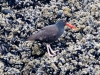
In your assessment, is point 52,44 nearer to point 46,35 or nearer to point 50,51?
point 50,51

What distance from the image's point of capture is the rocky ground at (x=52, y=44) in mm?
7086

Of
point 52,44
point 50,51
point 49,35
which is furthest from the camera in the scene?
point 52,44

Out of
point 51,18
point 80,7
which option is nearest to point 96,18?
point 80,7

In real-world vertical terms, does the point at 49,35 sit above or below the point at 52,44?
above

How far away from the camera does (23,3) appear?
8891 millimetres

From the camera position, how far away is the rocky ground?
7.09 metres

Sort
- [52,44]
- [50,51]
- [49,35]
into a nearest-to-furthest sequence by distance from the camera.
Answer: [49,35], [50,51], [52,44]

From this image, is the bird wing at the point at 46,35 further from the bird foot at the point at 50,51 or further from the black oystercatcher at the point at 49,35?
the bird foot at the point at 50,51

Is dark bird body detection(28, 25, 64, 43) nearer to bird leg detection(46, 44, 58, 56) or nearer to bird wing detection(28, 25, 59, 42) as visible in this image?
bird wing detection(28, 25, 59, 42)

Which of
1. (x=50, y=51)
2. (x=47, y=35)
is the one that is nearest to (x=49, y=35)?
(x=47, y=35)

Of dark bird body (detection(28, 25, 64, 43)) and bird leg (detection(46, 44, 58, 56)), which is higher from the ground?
dark bird body (detection(28, 25, 64, 43))

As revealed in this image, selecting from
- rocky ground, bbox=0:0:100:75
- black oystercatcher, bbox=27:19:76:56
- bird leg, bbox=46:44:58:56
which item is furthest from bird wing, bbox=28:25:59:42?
rocky ground, bbox=0:0:100:75

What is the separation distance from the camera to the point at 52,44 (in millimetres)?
7852

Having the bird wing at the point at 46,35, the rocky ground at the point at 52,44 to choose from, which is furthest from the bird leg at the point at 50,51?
the bird wing at the point at 46,35
